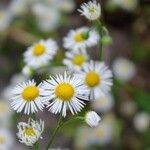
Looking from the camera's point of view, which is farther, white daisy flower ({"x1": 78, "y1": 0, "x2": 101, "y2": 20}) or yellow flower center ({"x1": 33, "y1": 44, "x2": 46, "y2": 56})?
yellow flower center ({"x1": 33, "y1": 44, "x2": 46, "y2": 56})

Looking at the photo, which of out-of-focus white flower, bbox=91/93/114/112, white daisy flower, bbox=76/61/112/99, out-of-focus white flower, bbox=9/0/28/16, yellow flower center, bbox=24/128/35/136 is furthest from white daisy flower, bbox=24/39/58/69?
out-of-focus white flower, bbox=9/0/28/16

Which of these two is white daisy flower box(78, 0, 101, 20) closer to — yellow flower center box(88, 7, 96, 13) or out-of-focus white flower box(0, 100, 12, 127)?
yellow flower center box(88, 7, 96, 13)

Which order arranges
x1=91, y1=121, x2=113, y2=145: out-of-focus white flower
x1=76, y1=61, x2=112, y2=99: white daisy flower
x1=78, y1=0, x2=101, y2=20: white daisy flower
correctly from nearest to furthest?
x1=78, y1=0, x2=101, y2=20: white daisy flower
x1=76, y1=61, x2=112, y2=99: white daisy flower
x1=91, y1=121, x2=113, y2=145: out-of-focus white flower

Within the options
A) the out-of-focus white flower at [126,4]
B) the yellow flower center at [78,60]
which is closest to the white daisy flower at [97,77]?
the yellow flower center at [78,60]

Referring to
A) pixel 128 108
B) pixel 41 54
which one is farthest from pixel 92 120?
pixel 128 108

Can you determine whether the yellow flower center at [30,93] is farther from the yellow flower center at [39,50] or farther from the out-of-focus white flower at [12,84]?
the out-of-focus white flower at [12,84]

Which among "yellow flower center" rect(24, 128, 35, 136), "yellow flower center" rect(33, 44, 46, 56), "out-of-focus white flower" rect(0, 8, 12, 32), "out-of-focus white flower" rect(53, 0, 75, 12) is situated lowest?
"out-of-focus white flower" rect(0, 8, 12, 32)

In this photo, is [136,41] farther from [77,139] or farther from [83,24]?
[77,139]

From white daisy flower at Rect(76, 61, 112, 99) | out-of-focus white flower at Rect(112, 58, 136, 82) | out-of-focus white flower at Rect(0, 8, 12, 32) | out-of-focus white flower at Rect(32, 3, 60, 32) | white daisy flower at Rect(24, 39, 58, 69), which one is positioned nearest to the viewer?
white daisy flower at Rect(76, 61, 112, 99)
